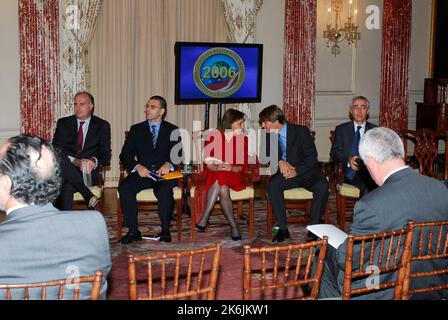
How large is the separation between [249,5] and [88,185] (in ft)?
11.7

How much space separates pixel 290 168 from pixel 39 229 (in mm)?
4076

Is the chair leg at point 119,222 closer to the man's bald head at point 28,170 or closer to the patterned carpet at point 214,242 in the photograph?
the patterned carpet at point 214,242

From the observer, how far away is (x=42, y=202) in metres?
2.60

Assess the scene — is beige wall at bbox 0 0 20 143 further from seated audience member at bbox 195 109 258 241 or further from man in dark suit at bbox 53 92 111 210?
seated audience member at bbox 195 109 258 241

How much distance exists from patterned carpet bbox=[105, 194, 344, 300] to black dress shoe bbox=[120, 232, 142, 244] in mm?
57

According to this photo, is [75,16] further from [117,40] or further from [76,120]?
[76,120]

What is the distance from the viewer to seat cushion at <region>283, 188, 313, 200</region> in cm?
633

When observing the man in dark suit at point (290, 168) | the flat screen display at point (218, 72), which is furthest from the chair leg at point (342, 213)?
the flat screen display at point (218, 72)

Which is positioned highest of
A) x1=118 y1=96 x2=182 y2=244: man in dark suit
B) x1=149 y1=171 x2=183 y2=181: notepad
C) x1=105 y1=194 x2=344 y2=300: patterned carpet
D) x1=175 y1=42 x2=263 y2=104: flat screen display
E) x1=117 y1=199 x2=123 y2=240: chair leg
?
x1=175 y1=42 x2=263 y2=104: flat screen display

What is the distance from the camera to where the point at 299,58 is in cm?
909

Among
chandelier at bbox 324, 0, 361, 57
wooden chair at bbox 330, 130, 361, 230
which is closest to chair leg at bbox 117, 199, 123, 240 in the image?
wooden chair at bbox 330, 130, 361, 230

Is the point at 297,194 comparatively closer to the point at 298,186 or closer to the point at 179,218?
the point at 298,186

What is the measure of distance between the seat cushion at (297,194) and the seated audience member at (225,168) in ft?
1.30
